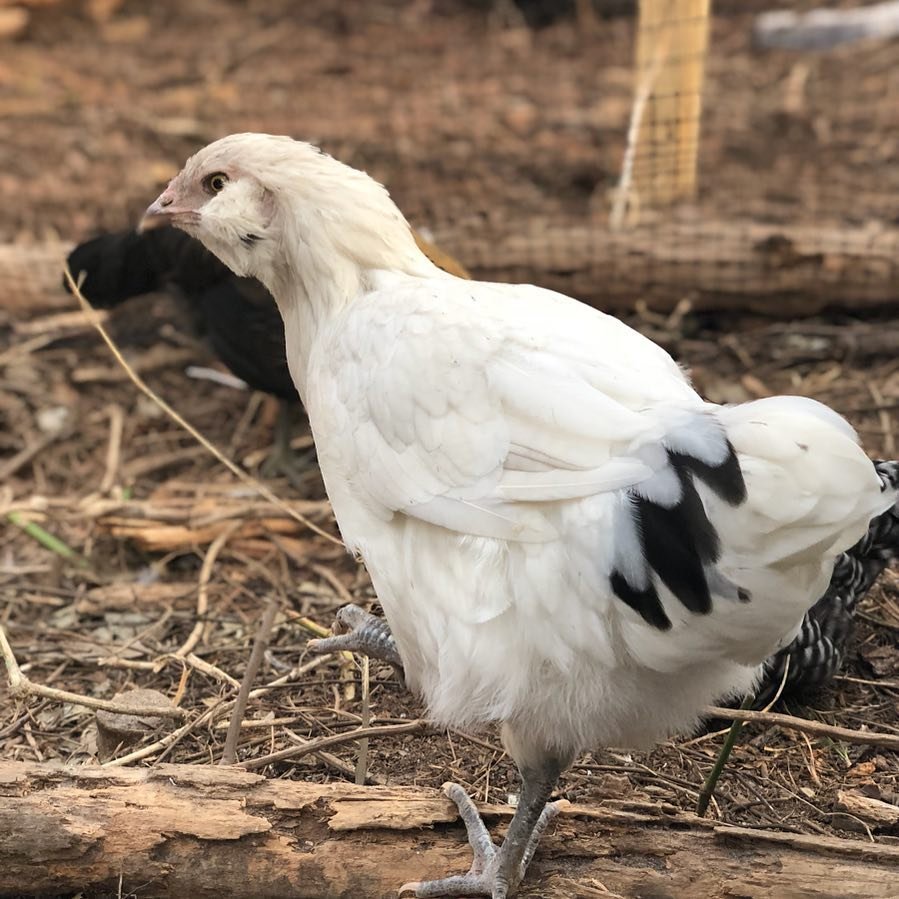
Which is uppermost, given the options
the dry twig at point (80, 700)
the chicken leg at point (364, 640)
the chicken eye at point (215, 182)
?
the chicken eye at point (215, 182)

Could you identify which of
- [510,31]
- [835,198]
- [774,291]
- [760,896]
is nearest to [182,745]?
[760,896]

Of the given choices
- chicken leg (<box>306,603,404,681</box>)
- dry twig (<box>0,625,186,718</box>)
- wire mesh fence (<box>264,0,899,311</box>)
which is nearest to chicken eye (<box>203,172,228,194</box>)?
chicken leg (<box>306,603,404,681</box>)

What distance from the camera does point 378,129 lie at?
6227mm

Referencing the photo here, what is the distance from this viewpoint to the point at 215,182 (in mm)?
2266

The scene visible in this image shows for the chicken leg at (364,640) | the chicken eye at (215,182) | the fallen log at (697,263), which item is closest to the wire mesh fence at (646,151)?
the fallen log at (697,263)

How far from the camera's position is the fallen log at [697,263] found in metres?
4.38

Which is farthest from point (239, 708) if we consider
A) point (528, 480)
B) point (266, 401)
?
point (266, 401)

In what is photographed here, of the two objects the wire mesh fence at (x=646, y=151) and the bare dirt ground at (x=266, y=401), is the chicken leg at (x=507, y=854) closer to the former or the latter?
Result: the bare dirt ground at (x=266, y=401)

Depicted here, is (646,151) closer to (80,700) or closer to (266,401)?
(266,401)

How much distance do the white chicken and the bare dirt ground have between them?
69 cm

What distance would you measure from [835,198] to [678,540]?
167 inches

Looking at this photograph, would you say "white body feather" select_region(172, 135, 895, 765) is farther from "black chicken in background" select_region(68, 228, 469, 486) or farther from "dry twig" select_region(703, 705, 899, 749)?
"black chicken in background" select_region(68, 228, 469, 486)

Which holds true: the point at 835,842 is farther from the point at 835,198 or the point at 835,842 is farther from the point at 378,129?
the point at 378,129

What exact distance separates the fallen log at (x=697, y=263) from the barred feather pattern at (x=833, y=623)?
1986mm
